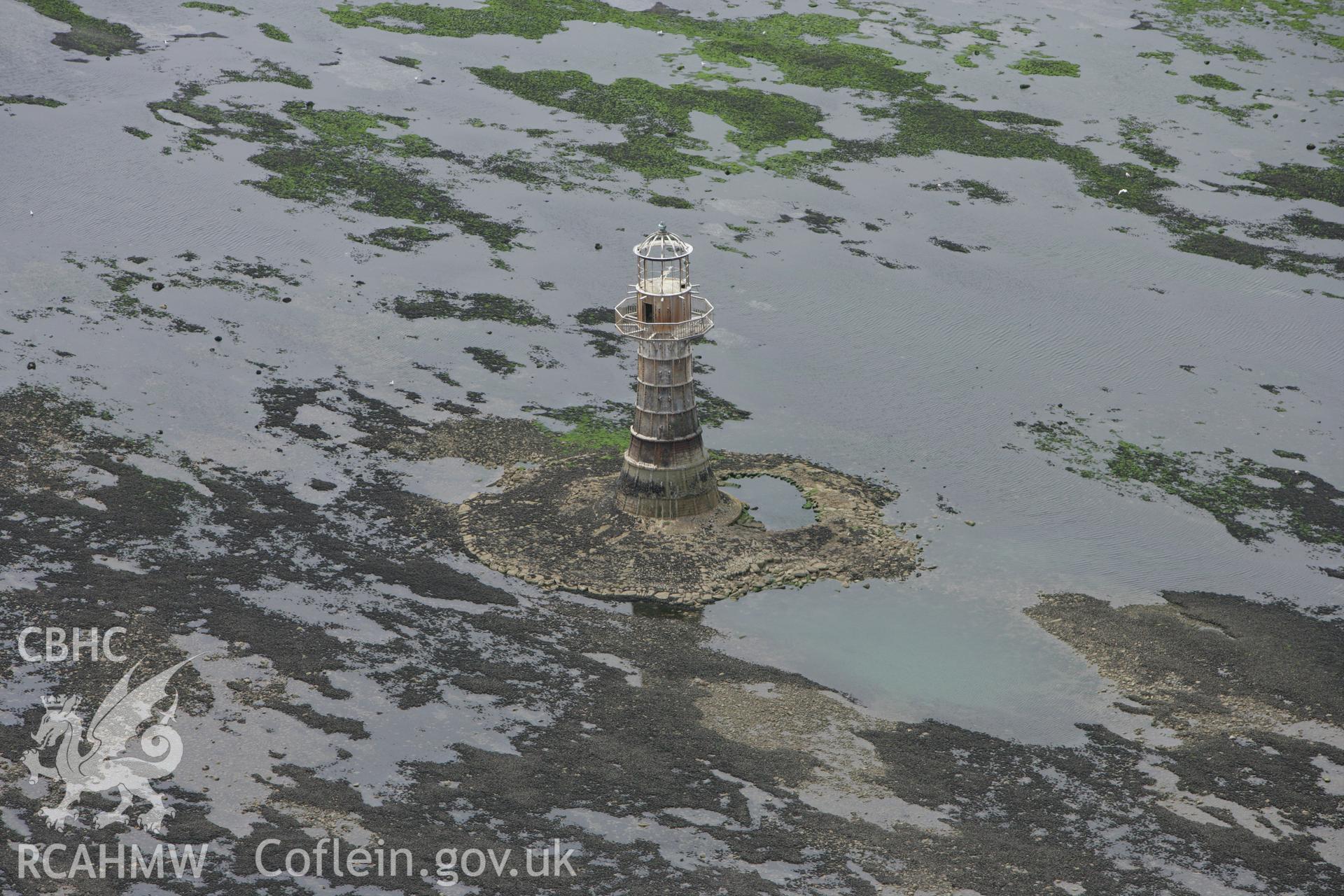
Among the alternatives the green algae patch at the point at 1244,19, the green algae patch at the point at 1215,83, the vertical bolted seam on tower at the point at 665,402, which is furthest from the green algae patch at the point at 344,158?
the green algae patch at the point at 1244,19

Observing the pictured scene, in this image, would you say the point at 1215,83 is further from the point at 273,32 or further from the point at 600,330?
the point at 273,32

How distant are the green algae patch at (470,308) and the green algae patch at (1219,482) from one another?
2079 cm

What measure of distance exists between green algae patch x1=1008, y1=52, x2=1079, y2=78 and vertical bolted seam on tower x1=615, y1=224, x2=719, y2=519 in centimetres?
4547

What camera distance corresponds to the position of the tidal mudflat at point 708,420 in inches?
1328

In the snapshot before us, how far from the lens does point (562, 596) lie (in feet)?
140

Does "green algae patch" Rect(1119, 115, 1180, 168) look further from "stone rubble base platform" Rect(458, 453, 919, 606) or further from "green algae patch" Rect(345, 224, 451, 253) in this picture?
"green algae patch" Rect(345, 224, 451, 253)

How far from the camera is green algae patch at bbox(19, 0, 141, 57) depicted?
77.6 metres

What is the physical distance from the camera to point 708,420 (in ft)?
174

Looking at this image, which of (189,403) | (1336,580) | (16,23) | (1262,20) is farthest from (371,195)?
(1262,20)

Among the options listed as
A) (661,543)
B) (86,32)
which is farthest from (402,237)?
(86,32)

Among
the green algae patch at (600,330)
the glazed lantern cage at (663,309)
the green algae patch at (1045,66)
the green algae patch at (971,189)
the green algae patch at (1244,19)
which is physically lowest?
the green algae patch at (600,330)

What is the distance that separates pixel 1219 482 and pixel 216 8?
2534 inches

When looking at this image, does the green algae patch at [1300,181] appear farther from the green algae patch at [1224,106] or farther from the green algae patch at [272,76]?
the green algae patch at [272,76]

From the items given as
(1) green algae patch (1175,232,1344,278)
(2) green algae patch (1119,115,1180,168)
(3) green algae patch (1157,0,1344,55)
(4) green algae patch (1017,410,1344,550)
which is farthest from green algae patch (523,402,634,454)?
(3) green algae patch (1157,0,1344,55)
